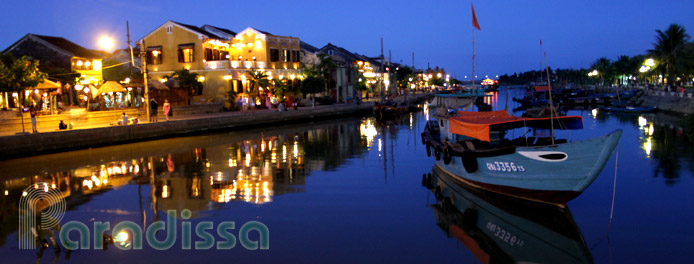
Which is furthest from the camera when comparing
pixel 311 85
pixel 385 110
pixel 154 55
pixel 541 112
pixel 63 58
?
pixel 311 85

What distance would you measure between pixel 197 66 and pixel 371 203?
116ft

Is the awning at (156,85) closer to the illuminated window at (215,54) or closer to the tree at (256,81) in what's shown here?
the illuminated window at (215,54)

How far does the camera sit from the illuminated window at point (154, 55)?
1818 inches

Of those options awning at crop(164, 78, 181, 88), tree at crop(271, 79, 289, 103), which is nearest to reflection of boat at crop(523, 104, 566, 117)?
tree at crop(271, 79, 289, 103)

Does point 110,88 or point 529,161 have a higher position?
point 110,88

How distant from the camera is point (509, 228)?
11734 mm

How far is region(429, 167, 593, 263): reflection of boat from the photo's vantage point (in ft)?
33.1

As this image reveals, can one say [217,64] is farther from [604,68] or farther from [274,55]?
[604,68]

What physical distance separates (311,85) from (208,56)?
10.1 m

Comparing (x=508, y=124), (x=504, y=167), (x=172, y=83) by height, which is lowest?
(x=504, y=167)

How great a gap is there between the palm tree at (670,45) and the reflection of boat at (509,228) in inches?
1880

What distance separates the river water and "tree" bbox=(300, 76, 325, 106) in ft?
92.8

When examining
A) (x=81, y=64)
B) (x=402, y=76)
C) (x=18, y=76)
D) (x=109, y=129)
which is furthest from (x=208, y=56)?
(x=402, y=76)

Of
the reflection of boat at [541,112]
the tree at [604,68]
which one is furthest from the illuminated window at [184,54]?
the tree at [604,68]
